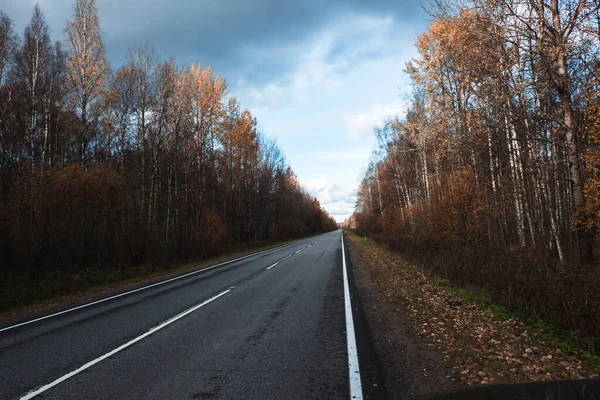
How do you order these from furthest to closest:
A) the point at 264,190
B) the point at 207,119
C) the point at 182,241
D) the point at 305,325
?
the point at 264,190
the point at 207,119
the point at 182,241
the point at 305,325

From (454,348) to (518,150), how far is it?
1049 cm

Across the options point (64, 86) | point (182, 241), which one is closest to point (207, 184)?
point (182, 241)

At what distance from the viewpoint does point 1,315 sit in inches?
376

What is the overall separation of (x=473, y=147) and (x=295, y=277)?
331 inches

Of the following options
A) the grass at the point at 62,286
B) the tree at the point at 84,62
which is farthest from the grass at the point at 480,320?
the tree at the point at 84,62

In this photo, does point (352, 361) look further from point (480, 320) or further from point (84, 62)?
point (84, 62)

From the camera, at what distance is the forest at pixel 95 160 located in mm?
13898

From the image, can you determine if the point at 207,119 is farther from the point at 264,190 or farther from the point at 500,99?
the point at 500,99

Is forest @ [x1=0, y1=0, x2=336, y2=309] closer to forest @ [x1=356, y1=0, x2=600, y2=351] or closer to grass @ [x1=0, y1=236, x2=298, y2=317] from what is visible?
grass @ [x1=0, y1=236, x2=298, y2=317]

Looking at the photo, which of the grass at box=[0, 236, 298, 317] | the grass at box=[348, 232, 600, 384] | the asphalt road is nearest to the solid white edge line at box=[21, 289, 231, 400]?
the asphalt road

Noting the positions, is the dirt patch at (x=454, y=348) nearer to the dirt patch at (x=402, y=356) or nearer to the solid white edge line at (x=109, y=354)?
the dirt patch at (x=402, y=356)

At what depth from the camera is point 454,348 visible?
5.29 m

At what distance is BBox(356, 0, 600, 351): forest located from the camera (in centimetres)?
802

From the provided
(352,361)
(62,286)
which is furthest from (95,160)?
(352,361)
